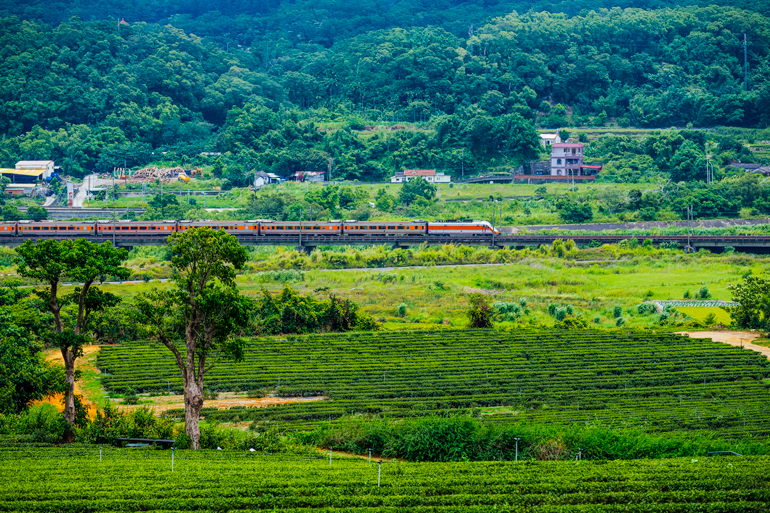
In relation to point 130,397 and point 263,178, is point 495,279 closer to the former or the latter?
point 130,397

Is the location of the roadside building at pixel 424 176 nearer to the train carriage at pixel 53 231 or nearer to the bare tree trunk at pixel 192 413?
the train carriage at pixel 53 231

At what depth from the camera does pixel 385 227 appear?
75875 millimetres

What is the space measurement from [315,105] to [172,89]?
24.8 metres

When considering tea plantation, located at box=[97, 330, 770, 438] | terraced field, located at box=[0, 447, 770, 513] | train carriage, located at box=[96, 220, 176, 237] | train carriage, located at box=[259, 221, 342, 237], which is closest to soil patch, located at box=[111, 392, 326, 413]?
tea plantation, located at box=[97, 330, 770, 438]

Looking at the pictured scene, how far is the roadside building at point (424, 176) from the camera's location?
341 ft

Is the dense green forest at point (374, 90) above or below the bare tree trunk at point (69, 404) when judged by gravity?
above

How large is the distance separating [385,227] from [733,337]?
3648cm

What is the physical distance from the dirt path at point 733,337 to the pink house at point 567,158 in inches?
2328

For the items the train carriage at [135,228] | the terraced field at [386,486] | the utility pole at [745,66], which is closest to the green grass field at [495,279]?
the train carriage at [135,228]

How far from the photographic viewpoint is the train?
244ft

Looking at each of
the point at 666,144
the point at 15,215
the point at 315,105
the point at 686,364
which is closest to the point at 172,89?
the point at 315,105

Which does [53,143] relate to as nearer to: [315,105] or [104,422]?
[315,105]

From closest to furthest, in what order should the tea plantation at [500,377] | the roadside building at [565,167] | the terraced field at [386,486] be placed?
1. the terraced field at [386,486]
2. the tea plantation at [500,377]
3. the roadside building at [565,167]

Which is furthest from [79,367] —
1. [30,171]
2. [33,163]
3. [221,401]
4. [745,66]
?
[745,66]
